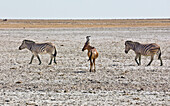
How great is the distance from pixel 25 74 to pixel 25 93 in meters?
3.76

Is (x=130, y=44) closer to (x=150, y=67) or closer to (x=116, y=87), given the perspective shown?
(x=150, y=67)

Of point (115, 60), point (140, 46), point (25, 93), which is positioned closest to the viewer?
point (25, 93)

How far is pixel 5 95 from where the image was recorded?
10.3m

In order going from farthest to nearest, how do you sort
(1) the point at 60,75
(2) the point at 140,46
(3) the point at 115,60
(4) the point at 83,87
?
1. (3) the point at 115,60
2. (2) the point at 140,46
3. (1) the point at 60,75
4. (4) the point at 83,87

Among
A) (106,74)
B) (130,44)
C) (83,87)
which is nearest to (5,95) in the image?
(83,87)

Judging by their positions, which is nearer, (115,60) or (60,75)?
(60,75)

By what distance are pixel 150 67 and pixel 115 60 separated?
2.95 meters

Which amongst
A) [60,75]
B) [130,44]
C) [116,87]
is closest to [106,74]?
[60,75]

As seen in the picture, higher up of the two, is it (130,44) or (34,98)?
(130,44)

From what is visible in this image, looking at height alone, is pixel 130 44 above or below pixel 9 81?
above

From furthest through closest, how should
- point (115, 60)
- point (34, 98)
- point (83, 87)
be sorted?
point (115, 60), point (83, 87), point (34, 98)

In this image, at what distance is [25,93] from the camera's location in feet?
34.9

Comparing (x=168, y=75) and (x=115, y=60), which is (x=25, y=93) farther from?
(x=115, y=60)

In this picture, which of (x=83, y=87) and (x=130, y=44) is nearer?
(x=83, y=87)
